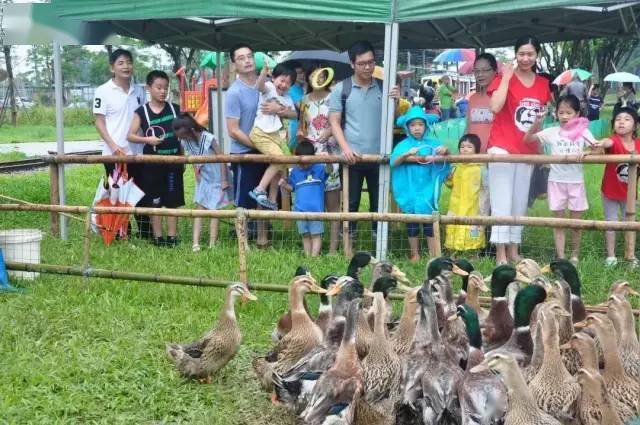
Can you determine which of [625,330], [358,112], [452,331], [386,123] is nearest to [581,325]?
[625,330]

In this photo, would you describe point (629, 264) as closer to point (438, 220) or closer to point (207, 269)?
point (438, 220)

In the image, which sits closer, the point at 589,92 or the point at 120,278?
the point at 120,278

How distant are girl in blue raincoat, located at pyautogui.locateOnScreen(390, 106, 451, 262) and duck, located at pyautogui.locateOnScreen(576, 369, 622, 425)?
3320 mm

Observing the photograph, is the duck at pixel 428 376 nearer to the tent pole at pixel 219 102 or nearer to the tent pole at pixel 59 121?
the tent pole at pixel 59 121

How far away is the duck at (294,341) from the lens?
17.1ft

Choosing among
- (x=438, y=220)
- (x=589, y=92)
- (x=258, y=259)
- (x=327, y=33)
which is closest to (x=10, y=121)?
(x=589, y=92)

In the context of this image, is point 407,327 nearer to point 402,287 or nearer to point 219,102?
point 402,287

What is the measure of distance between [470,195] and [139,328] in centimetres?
354

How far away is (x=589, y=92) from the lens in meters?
21.2

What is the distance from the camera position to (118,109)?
8.84 m

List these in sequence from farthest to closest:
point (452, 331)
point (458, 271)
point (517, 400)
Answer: point (458, 271) < point (452, 331) < point (517, 400)

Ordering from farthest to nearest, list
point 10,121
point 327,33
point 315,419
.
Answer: point 10,121, point 327,33, point 315,419

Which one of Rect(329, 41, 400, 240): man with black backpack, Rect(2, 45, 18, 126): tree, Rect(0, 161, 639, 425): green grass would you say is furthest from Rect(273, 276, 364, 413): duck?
Rect(2, 45, 18, 126): tree

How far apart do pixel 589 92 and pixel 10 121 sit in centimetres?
2205
